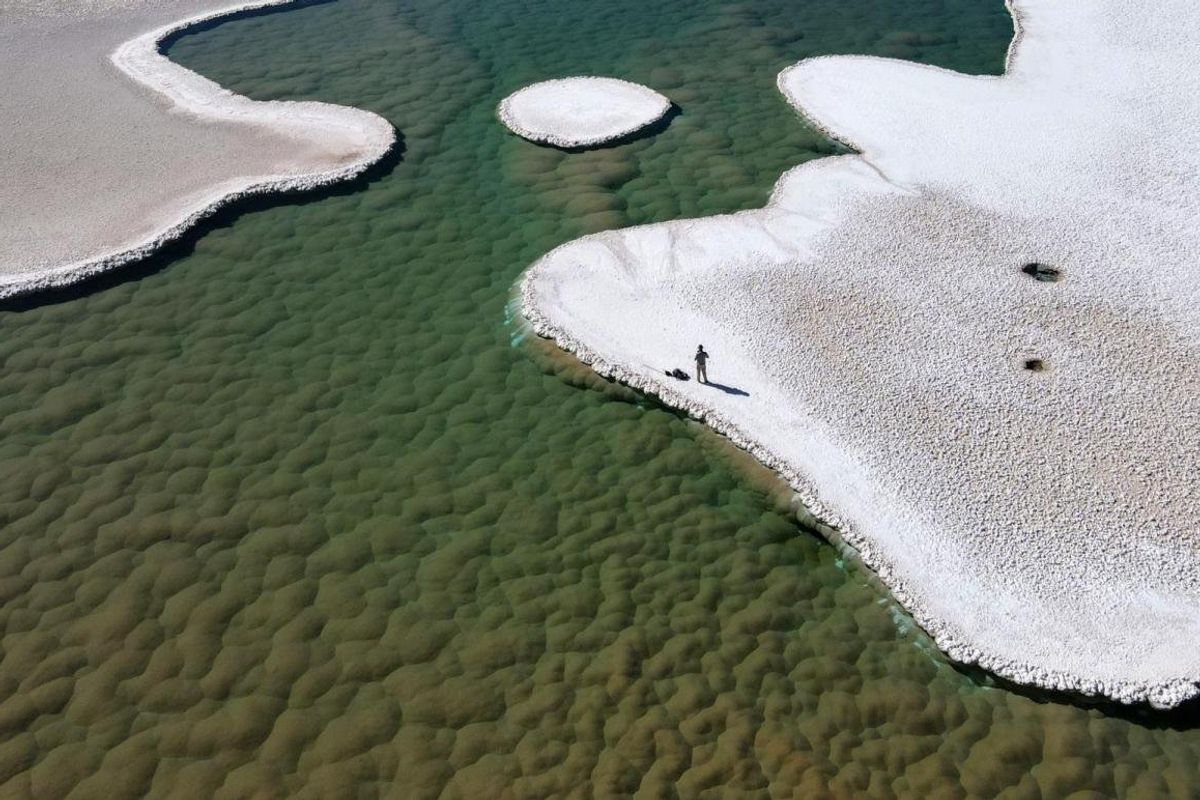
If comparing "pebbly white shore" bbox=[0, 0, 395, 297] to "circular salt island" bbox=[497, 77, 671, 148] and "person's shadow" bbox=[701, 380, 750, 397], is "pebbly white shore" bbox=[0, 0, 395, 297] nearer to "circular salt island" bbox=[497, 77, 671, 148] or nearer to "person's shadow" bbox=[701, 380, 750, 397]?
"circular salt island" bbox=[497, 77, 671, 148]

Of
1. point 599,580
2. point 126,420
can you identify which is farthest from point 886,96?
point 126,420

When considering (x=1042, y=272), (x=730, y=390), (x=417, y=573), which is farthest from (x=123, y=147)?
(x=1042, y=272)

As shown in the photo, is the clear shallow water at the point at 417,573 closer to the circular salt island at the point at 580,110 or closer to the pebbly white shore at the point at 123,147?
the pebbly white shore at the point at 123,147

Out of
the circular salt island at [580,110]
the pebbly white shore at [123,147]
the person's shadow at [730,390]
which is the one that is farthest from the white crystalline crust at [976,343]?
the pebbly white shore at [123,147]

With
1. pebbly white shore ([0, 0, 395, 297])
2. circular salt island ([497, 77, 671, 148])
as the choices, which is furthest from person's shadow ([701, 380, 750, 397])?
pebbly white shore ([0, 0, 395, 297])

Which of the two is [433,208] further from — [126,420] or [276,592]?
[276,592]
